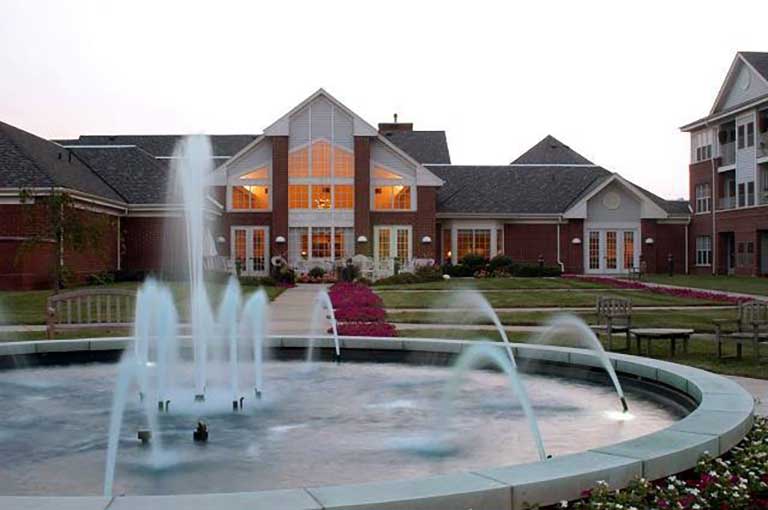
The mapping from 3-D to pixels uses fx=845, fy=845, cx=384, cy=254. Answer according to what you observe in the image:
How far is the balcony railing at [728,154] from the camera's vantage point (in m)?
52.4

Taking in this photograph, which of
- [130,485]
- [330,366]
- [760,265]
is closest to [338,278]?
[760,265]

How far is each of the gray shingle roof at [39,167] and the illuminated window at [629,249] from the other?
92.5ft

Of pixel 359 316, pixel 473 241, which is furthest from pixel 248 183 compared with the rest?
pixel 359 316

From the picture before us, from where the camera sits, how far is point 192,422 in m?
9.54

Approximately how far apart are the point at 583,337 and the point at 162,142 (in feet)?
168

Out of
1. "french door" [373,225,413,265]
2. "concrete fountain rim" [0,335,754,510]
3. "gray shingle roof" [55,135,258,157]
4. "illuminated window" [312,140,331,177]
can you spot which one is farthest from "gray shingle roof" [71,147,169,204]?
"concrete fountain rim" [0,335,754,510]

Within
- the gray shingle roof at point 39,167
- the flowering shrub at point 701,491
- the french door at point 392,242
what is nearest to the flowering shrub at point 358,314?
the flowering shrub at point 701,491

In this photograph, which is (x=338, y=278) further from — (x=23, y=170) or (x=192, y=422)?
(x=192, y=422)

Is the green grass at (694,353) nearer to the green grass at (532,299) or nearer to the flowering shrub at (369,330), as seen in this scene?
the flowering shrub at (369,330)

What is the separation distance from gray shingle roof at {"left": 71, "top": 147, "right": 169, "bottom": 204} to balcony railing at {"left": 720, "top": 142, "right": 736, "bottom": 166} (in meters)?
34.0

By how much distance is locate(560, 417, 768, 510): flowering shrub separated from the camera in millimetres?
5410

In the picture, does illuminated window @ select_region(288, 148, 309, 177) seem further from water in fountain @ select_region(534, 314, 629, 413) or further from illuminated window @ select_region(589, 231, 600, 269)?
water in fountain @ select_region(534, 314, 629, 413)

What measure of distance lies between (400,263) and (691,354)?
29872 mm

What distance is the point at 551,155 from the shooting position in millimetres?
65875
